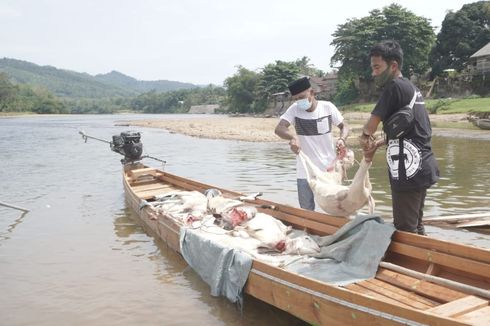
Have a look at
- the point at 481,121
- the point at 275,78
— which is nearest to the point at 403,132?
the point at 481,121

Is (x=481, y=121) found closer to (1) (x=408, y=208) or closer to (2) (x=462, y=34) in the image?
(2) (x=462, y=34)

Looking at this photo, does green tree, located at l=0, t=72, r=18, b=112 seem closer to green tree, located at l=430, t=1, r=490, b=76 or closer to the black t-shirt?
green tree, located at l=430, t=1, r=490, b=76

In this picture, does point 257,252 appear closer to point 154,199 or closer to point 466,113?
point 154,199

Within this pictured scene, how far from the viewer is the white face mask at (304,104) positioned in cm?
567

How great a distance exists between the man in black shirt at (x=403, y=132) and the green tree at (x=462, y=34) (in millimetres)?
44346

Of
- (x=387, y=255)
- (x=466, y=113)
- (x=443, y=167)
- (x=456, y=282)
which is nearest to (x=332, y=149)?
(x=387, y=255)

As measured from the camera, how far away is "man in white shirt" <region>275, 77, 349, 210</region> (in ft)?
18.7

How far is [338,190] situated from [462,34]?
45312 mm

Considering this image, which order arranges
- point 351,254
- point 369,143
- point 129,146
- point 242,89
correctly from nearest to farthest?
point 369,143 < point 351,254 < point 129,146 < point 242,89

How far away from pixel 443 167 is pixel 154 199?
983cm

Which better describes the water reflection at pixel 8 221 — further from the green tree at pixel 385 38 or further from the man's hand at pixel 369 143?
the green tree at pixel 385 38

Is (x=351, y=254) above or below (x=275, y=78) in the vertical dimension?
below

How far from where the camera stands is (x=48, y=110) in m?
119

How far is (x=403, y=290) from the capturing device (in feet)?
13.2
